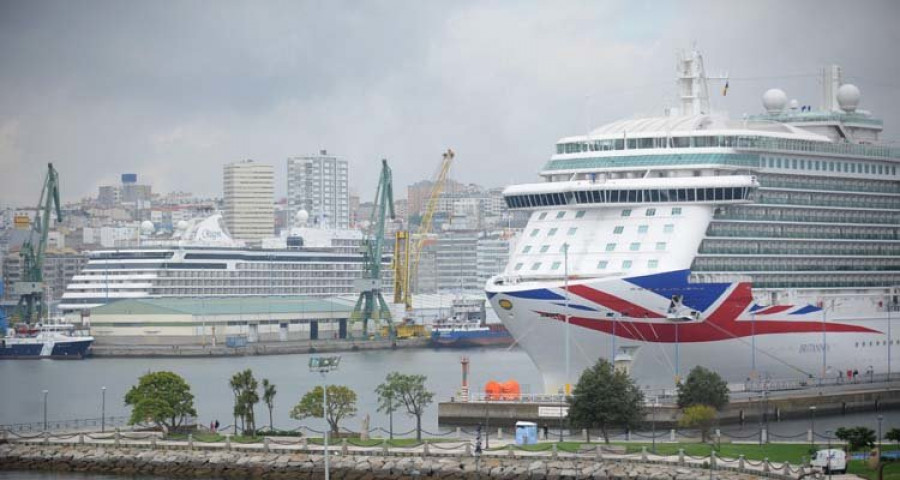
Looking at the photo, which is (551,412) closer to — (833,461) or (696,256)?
(696,256)

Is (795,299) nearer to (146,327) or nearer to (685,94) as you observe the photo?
(685,94)

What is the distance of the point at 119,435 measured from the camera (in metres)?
59.3

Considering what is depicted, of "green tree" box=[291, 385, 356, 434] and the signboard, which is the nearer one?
"green tree" box=[291, 385, 356, 434]

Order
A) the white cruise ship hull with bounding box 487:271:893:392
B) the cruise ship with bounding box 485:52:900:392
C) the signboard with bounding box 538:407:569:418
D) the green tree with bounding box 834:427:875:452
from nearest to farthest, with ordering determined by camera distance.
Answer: the green tree with bounding box 834:427:875:452, the signboard with bounding box 538:407:569:418, the white cruise ship hull with bounding box 487:271:893:392, the cruise ship with bounding box 485:52:900:392

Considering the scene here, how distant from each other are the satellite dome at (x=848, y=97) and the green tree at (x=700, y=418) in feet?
76.3

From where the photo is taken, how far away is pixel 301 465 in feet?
177

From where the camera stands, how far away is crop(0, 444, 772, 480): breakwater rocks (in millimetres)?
50750

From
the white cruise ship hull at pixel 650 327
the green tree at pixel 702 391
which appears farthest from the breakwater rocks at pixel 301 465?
the white cruise ship hull at pixel 650 327

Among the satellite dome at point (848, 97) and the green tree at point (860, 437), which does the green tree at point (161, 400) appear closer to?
the green tree at point (860, 437)

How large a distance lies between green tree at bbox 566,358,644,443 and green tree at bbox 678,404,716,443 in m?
1.69

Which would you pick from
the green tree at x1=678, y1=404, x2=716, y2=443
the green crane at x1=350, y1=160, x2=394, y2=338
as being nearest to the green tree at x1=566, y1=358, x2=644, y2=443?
the green tree at x1=678, y1=404, x2=716, y2=443

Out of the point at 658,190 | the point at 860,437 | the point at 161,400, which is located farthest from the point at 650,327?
the point at 860,437

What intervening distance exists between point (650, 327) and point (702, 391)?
352 cm

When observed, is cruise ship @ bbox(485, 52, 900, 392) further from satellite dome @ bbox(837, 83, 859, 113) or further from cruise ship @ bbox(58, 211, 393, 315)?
cruise ship @ bbox(58, 211, 393, 315)
